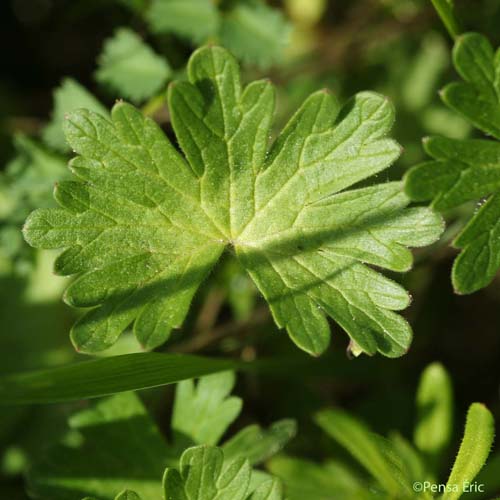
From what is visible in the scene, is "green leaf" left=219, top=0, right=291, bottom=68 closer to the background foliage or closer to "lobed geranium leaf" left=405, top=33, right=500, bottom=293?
the background foliage

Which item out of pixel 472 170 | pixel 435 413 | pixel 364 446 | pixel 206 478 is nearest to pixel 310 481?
pixel 364 446

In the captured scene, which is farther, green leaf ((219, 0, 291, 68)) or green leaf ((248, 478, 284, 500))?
green leaf ((219, 0, 291, 68))

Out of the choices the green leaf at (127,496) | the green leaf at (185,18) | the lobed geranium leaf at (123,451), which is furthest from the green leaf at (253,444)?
the green leaf at (185,18)

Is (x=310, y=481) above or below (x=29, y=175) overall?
below

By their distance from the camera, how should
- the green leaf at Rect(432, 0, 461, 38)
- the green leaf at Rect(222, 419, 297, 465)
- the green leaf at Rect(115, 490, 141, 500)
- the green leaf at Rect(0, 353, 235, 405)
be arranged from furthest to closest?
the green leaf at Rect(222, 419, 297, 465), the green leaf at Rect(432, 0, 461, 38), the green leaf at Rect(0, 353, 235, 405), the green leaf at Rect(115, 490, 141, 500)

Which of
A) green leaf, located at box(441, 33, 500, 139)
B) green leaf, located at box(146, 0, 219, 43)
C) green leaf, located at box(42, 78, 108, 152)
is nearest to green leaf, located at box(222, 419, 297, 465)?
green leaf, located at box(441, 33, 500, 139)

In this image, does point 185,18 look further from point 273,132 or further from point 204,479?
point 204,479
